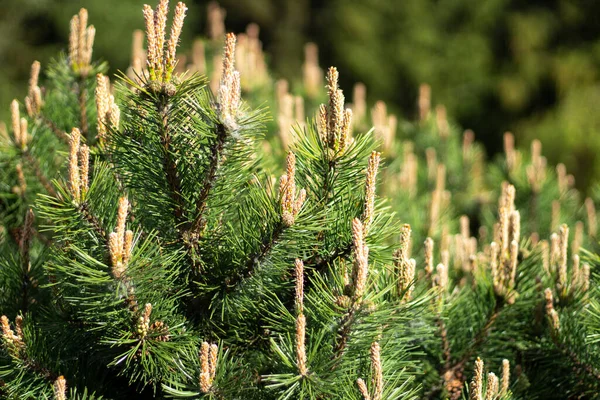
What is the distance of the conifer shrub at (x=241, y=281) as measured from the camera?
1.10 m

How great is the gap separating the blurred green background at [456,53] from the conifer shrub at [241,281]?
619cm

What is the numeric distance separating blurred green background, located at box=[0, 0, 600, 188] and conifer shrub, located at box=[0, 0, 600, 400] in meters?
6.19

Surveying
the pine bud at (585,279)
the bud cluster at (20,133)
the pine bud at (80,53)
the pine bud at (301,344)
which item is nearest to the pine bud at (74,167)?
the pine bud at (301,344)

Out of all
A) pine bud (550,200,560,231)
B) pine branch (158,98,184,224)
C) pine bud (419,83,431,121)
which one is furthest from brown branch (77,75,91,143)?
pine bud (419,83,431,121)

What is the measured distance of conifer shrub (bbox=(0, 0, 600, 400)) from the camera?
1098 mm

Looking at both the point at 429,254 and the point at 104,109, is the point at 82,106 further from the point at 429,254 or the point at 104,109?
the point at 429,254

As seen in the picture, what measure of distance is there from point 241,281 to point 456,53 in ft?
32.5

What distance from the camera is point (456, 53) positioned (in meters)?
10.5

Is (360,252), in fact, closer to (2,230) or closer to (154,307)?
(154,307)

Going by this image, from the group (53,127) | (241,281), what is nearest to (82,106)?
(53,127)

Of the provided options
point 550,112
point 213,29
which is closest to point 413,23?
point 550,112

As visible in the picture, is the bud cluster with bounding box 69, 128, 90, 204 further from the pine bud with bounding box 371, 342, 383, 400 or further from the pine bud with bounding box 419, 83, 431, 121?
the pine bud with bounding box 419, 83, 431, 121

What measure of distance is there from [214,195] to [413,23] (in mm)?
10193

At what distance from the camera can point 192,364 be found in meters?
1.17
